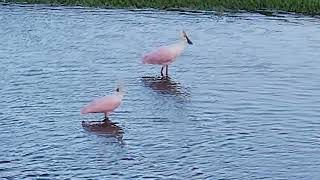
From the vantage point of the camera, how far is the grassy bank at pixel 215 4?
19.8 m

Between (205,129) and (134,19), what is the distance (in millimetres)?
8473

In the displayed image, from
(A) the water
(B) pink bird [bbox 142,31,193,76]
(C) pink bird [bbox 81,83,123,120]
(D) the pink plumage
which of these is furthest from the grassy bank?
(C) pink bird [bbox 81,83,123,120]

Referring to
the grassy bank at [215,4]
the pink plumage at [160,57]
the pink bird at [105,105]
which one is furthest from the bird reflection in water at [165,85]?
the grassy bank at [215,4]

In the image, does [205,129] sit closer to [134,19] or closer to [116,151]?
[116,151]

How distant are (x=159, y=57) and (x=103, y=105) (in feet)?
9.57

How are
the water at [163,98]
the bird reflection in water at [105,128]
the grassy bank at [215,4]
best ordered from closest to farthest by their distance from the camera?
1. the water at [163,98]
2. the bird reflection in water at [105,128]
3. the grassy bank at [215,4]

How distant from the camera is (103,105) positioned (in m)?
10.8

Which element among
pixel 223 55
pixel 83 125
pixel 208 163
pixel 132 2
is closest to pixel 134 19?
pixel 132 2

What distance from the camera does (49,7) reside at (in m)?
20.2

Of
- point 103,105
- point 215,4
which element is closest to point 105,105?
point 103,105

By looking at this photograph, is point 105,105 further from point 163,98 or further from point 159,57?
point 159,57

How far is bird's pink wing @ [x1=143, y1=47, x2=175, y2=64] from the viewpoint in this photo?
13555 millimetres

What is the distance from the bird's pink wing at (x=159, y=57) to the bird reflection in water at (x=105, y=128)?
2826 mm

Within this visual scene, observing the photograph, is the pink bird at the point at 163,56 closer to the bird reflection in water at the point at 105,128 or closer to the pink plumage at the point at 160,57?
the pink plumage at the point at 160,57
